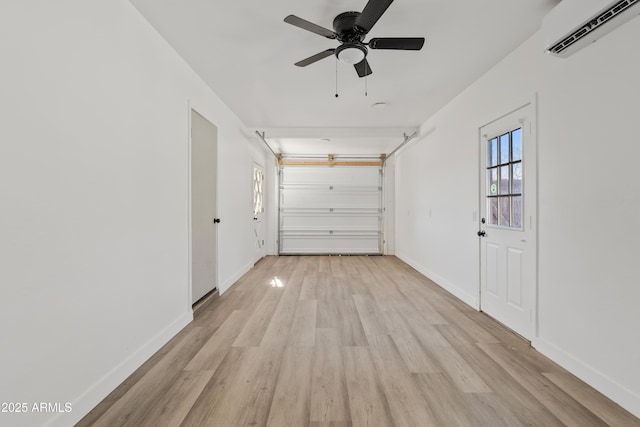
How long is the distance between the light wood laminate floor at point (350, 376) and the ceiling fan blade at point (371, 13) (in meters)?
2.35

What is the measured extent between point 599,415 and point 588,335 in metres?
0.49

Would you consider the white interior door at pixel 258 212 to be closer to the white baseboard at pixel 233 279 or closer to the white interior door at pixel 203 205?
the white baseboard at pixel 233 279

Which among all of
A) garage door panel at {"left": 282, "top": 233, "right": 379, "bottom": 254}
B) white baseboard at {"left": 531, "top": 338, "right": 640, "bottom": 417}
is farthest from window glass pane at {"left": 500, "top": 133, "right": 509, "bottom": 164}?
garage door panel at {"left": 282, "top": 233, "right": 379, "bottom": 254}

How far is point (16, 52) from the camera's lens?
122 cm

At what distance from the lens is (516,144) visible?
260 cm

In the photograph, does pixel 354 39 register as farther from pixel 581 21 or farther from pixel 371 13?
pixel 581 21

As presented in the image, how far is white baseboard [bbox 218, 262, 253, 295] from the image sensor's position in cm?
377

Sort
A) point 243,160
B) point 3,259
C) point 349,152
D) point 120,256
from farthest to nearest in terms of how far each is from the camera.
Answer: point 349,152 → point 243,160 → point 120,256 → point 3,259

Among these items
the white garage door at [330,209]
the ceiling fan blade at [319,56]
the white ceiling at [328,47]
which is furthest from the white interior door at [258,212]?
the ceiling fan blade at [319,56]

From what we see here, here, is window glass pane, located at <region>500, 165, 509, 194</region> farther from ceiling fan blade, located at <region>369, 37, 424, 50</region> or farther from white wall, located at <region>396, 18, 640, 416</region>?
ceiling fan blade, located at <region>369, 37, 424, 50</region>

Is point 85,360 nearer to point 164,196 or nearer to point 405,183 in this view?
point 164,196

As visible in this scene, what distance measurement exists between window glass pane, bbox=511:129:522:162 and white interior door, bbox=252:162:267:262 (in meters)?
4.25

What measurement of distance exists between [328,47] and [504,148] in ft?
6.52

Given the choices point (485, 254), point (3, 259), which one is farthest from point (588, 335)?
point (3, 259)
